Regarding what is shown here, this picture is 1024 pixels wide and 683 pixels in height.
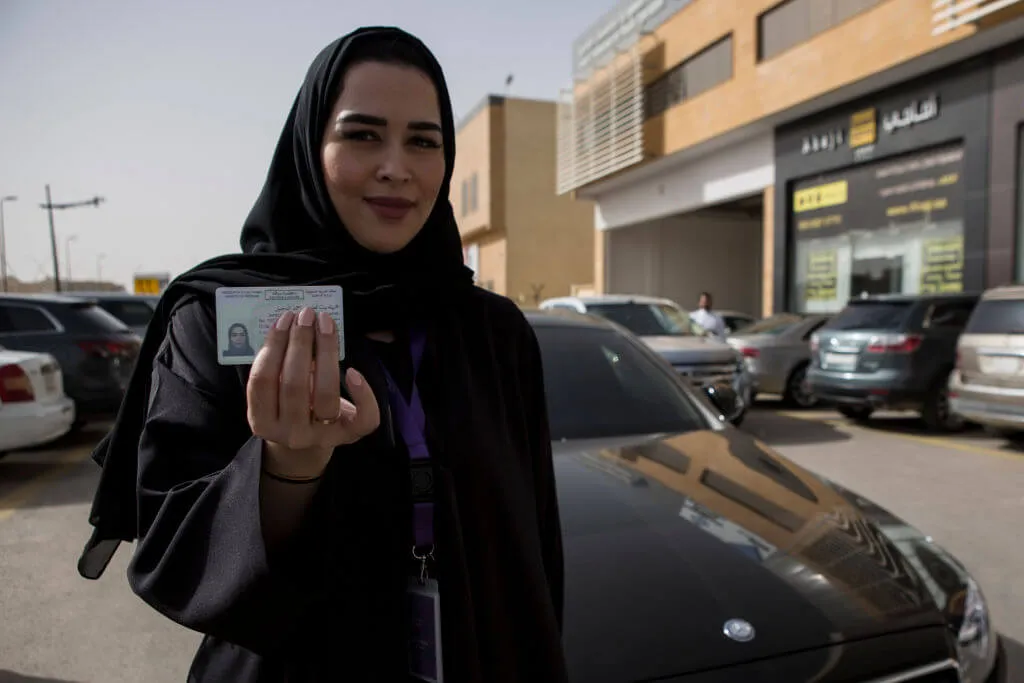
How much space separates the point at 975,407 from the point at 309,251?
7.67 meters

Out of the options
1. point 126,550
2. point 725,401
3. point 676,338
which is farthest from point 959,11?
→ point 126,550

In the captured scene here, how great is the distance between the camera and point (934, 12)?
36.3 feet

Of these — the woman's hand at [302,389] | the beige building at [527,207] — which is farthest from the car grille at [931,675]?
the beige building at [527,207]

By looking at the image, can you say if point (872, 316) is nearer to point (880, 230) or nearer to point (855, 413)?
point (855, 413)

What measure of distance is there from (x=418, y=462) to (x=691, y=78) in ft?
61.5

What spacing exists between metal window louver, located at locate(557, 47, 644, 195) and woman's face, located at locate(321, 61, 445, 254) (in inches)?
753

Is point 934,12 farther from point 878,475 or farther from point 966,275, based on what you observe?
point 878,475

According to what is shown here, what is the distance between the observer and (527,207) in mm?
33250

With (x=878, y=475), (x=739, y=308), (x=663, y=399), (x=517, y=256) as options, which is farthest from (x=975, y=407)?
(x=517, y=256)

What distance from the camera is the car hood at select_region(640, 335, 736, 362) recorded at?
26.1ft

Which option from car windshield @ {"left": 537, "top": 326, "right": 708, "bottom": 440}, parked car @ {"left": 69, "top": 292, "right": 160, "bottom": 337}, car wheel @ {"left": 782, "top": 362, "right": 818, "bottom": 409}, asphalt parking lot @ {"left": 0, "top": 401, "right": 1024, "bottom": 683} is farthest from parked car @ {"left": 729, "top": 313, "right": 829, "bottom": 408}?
parked car @ {"left": 69, "top": 292, "right": 160, "bottom": 337}

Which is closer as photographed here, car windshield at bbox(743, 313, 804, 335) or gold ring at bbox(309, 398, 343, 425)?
gold ring at bbox(309, 398, 343, 425)

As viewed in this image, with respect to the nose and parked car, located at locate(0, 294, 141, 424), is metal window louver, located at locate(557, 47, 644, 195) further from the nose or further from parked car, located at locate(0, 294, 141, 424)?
the nose

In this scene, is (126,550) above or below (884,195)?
below
